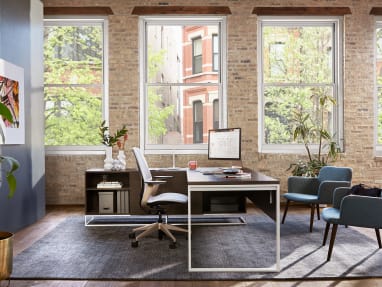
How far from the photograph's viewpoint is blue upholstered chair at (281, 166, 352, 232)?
512 cm

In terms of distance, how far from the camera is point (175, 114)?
24.3 ft

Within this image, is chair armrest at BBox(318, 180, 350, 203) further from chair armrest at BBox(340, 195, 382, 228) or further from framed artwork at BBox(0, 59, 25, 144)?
framed artwork at BBox(0, 59, 25, 144)

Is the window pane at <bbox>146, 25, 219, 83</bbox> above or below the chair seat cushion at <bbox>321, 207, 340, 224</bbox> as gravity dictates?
above

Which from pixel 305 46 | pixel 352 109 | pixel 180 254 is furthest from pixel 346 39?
pixel 180 254

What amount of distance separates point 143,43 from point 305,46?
2.85 m

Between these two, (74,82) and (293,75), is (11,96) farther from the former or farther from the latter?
(293,75)

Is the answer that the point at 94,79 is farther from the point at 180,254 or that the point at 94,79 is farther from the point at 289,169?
the point at 180,254

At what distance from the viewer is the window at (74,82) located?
7.36m

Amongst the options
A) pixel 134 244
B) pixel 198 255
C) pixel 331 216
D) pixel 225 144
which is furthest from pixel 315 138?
pixel 134 244

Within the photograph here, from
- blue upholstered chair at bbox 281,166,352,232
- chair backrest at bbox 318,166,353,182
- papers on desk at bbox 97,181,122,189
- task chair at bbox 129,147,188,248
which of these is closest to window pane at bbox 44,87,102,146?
papers on desk at bbox 97,181,122,189

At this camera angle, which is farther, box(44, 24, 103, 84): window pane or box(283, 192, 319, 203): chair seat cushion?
box(44, 24, 103, 84): window pane

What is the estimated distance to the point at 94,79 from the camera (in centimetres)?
744

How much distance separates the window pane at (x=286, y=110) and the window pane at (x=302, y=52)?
0.65ft

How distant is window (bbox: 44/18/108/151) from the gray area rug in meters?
2.36
